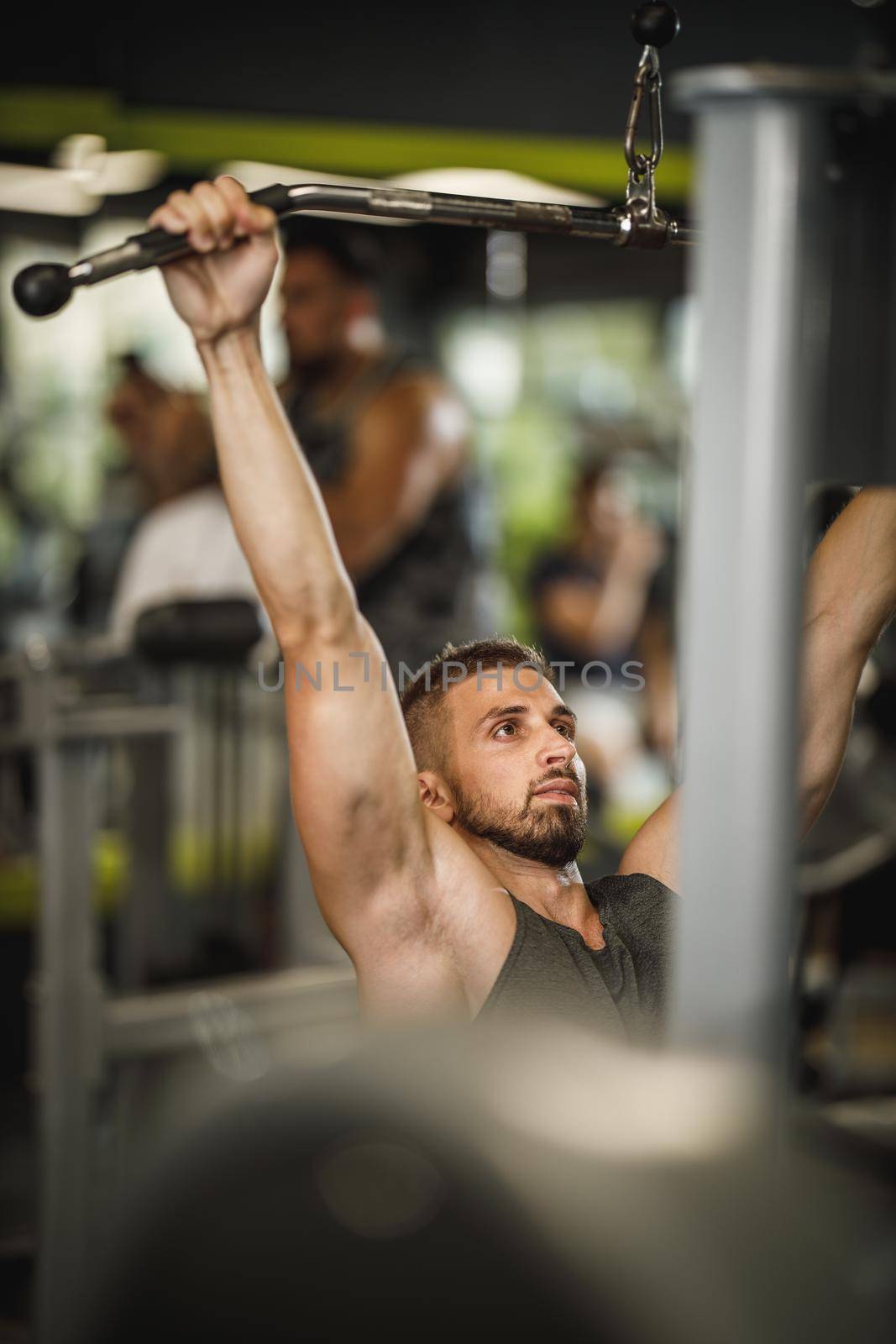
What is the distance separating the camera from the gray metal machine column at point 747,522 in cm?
39

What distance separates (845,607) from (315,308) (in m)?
0.62

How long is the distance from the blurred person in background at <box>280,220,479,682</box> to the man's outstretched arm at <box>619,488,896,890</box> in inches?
7.4

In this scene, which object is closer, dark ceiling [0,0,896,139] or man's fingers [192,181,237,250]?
man's fingers [192,181,237,250]

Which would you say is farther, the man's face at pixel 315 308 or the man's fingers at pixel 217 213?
the man's face at pixel 315 308

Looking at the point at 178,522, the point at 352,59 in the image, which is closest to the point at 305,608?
the point at 178,522

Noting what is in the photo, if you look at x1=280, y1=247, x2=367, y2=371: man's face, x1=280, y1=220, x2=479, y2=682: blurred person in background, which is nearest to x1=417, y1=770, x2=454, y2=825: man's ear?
x1=280, y1=220, x2=479, y2=682: blurred person in background

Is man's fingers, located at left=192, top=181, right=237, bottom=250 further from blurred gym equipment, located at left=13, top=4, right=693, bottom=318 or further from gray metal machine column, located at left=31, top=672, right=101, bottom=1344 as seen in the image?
gray metal machine column, located at left=31, top=672, right=101, bottom=1344

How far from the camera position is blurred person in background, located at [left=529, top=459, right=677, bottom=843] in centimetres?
291

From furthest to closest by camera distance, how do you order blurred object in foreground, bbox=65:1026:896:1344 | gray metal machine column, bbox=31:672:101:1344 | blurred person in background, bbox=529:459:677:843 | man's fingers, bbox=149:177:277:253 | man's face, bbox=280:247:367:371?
1. blurred person in background, bbox=529:459:677:843
2. gray metal machine column, bbox=31:672:101:1344
3. man's face, bbox=280:247:367:371
4. man's fingers, bbox=149:177:277:253
5. blurred object in foreground, bbox=65:1026:896:1344

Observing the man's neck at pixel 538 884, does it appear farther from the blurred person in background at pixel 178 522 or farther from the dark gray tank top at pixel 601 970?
the blurred person in background at pixel 178 522

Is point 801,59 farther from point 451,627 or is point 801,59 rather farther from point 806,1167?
point 806,1167

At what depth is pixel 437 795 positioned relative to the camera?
1.96ft

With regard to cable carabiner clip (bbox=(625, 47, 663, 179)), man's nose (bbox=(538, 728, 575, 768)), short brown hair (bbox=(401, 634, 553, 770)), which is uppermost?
cable carabiner clip (bbox=(625, 47, 663, 179))

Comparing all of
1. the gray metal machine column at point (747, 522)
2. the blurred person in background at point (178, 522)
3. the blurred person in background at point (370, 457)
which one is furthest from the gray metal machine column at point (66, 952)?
the gray metal machine column at point (747, 522)
